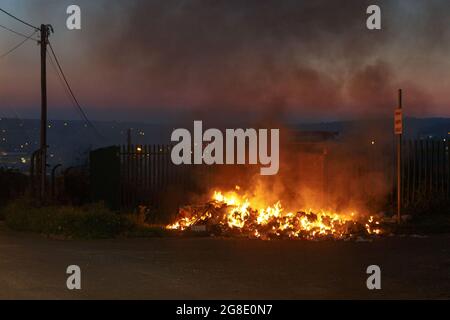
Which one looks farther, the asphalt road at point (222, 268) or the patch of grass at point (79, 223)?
the patch of grass at point (79, 223)

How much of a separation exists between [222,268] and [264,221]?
234 inches

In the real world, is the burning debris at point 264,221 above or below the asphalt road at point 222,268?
above

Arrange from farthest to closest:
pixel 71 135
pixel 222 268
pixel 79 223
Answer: pixel 71 135 → pixel 79 223 → pixel 222 268

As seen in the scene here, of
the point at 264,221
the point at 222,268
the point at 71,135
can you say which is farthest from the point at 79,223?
the point at 71,135

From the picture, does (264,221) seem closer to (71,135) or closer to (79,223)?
(79,223)

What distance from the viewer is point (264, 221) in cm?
1770

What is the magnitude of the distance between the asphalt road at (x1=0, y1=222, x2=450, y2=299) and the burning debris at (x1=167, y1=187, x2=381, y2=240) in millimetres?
1018

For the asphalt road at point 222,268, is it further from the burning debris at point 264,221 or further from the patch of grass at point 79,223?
the burning debris at point 264,221

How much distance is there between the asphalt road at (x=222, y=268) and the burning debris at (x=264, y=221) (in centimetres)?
102

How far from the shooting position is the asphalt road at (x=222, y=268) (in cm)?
976

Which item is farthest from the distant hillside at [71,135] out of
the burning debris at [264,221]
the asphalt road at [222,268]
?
the asphalt road at [222,268]

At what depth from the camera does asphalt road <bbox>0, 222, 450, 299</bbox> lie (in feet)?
32.0

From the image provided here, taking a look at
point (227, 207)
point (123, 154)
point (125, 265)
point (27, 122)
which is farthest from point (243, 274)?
point (27, 122)

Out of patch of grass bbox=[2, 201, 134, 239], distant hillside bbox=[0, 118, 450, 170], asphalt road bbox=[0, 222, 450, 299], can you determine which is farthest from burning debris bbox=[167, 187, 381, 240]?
distant hillside bbox=[0, 118, 450, 170]
